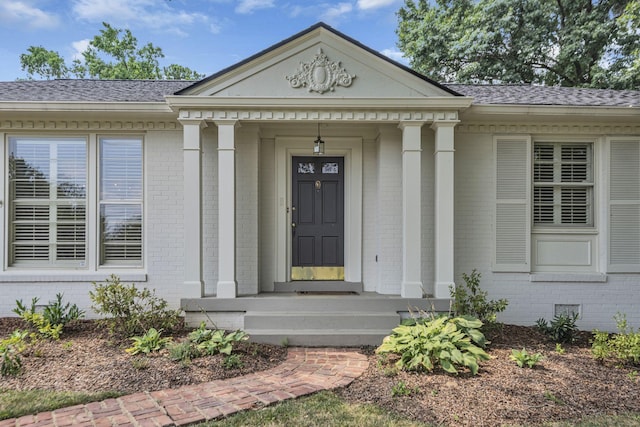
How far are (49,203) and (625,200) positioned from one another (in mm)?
8738

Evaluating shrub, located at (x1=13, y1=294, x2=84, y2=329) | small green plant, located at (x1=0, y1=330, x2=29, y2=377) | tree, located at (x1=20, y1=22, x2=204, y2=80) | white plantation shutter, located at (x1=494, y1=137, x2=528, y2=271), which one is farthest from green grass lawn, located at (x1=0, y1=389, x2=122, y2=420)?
tree, located at (x1=20, y1=22, x2=204, y2=80)

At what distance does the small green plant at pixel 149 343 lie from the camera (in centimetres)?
409

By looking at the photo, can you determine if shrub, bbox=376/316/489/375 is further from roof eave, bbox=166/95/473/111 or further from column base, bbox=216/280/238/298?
roof eave, bbox=166/95/473/111

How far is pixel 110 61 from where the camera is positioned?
22.0 meters

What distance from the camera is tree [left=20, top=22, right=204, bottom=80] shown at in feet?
70.7

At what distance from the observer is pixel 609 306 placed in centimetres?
552

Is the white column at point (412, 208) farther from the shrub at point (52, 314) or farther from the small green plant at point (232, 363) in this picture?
the shrub at point (52, 314)

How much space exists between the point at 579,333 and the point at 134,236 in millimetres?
6647

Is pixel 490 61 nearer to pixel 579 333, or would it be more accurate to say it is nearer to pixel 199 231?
pixel 579 333

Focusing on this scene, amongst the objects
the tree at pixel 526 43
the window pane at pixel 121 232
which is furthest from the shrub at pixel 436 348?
the tree at pixel 526 43

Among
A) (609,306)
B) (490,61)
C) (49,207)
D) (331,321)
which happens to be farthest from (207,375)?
(490,61)

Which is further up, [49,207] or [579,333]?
[49,207]

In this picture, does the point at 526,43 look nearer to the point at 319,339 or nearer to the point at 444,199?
the point at 444,199

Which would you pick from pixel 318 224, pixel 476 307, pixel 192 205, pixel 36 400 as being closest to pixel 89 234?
pixel 192 205
